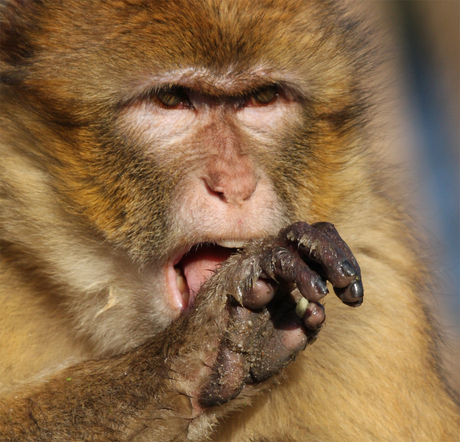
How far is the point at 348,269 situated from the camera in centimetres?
203

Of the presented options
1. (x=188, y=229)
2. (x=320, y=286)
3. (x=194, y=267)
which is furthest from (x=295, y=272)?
(x=194, y=267)

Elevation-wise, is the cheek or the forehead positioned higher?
the forehead

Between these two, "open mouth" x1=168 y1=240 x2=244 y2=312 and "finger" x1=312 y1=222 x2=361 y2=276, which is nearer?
"finger" x1=312 y1=222 x2=361 y2=276

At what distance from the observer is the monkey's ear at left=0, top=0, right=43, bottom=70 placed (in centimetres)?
253

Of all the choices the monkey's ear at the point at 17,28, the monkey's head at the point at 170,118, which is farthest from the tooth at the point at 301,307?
the monkey's ear at the point at 17,28

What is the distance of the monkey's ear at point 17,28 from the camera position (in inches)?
99.5

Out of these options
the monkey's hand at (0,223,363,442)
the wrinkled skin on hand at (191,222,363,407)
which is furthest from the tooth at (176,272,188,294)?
the wrinkled skin on hand at (191,222,363,407)

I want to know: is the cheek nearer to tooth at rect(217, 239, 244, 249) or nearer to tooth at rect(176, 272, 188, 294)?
tooth at rect(217, 239, 244, 249)

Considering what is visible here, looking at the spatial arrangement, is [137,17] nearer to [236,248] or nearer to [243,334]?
[236,248]

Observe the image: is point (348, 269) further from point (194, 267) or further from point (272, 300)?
point (194, 267)

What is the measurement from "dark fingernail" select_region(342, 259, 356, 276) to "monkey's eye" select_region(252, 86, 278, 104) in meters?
0.83

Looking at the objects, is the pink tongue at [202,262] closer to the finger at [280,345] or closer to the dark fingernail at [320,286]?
the finger at [280,345]

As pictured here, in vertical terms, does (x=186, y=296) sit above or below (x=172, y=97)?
below

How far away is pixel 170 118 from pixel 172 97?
0.26ft
